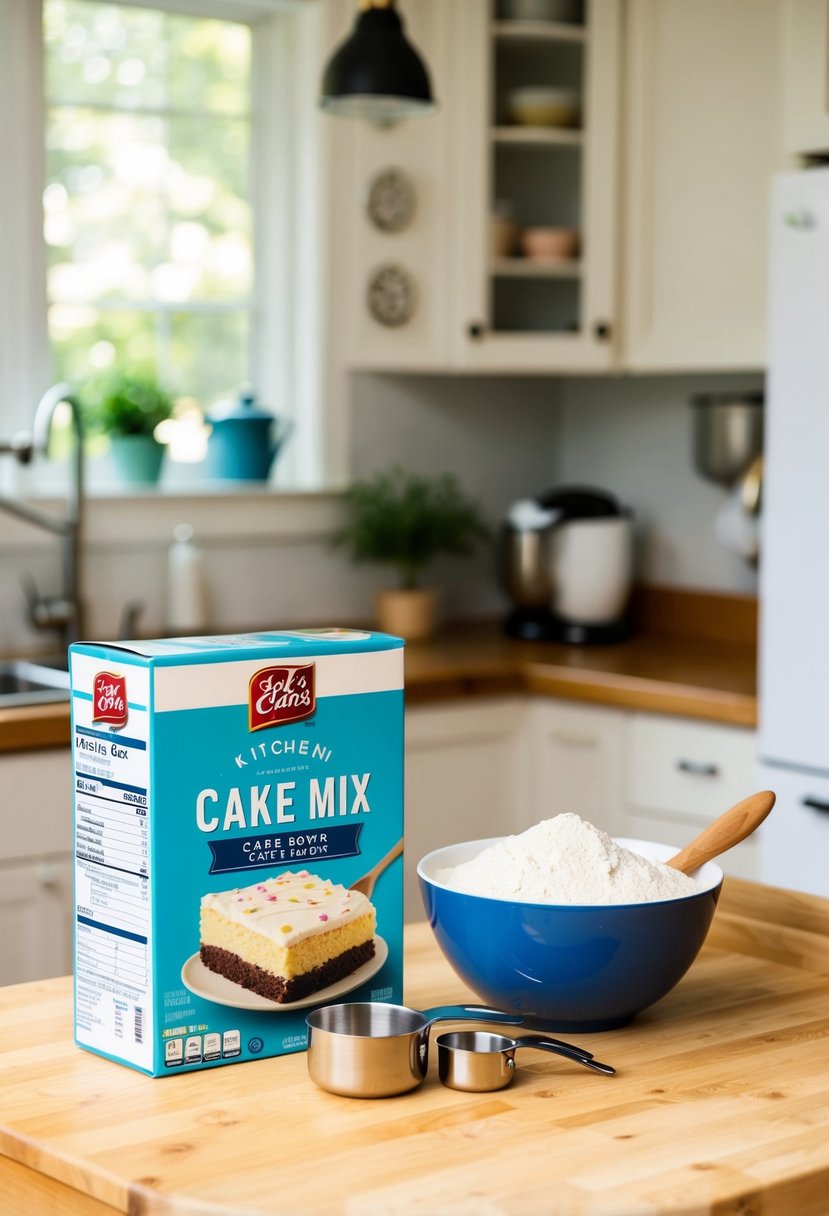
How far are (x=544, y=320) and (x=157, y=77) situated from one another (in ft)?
3.17

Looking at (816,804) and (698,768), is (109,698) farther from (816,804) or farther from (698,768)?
(698,768)

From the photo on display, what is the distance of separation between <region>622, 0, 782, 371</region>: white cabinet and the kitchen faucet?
47.1 inches

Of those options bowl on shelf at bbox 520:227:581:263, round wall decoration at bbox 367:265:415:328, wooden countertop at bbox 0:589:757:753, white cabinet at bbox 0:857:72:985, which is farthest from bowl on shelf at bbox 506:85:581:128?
white cabinet at bbox 0:857:72:985

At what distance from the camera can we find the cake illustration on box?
109 centimetres

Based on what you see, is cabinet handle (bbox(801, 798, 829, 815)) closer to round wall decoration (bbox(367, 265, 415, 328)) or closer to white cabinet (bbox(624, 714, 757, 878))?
white cabinet (bbox(624, 714, 757, 878))

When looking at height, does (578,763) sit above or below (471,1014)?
below

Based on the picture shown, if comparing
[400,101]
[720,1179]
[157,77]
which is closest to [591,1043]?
[720,1179]

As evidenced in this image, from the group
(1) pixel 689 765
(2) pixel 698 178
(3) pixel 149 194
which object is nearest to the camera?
(1) pixel 689 765

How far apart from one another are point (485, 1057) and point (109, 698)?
34 centimetres

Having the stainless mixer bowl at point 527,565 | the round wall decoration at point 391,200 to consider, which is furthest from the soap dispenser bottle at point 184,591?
the round wall decoration at point 391,200

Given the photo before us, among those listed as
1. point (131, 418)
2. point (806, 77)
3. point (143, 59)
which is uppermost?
point (143, 59)

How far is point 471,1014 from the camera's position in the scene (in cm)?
114

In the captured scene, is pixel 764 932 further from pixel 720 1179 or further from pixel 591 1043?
pixel 720 1179

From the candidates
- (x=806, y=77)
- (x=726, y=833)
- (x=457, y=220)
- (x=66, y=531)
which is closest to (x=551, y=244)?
(x=457, y=220)
